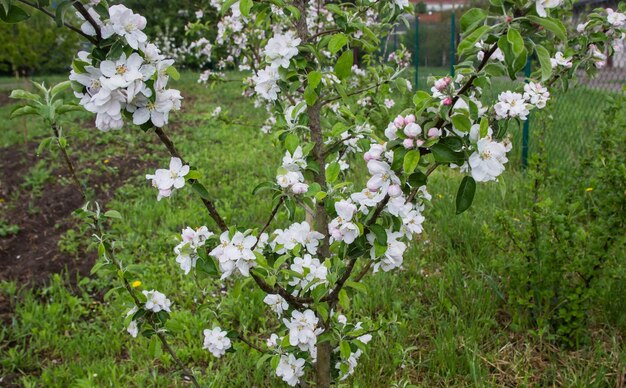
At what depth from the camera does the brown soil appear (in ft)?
11.3

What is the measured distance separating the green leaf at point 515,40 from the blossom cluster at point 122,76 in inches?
27.8

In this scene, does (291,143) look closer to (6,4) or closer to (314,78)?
(314,78)

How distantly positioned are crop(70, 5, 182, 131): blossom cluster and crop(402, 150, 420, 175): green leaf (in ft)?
1.72

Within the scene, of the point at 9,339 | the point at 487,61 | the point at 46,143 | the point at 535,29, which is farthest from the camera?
the point at 9,339

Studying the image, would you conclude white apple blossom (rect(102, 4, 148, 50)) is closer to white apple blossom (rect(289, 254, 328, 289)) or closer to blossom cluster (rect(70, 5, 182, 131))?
blossom cluster (rect(70, 5, 182, 131))

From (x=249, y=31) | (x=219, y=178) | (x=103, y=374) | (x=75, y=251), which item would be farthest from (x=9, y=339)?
(x=219, y=178)

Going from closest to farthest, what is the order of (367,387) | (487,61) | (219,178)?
(487,61)
(367,387)
(219,178)

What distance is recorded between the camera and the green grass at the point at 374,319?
217cm

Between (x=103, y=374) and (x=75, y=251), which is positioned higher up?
(x=103, y=374)

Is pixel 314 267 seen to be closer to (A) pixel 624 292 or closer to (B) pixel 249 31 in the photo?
(A) pixel 624 292

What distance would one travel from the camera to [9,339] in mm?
2723

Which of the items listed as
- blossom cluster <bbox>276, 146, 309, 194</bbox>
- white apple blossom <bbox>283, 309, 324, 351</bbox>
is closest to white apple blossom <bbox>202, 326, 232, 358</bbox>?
white apple blossom <bbox>283, 309, 324, 351</bbox>

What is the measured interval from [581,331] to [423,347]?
0.67 meters

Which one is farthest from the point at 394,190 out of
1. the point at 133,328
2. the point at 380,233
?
the point at 133,328
